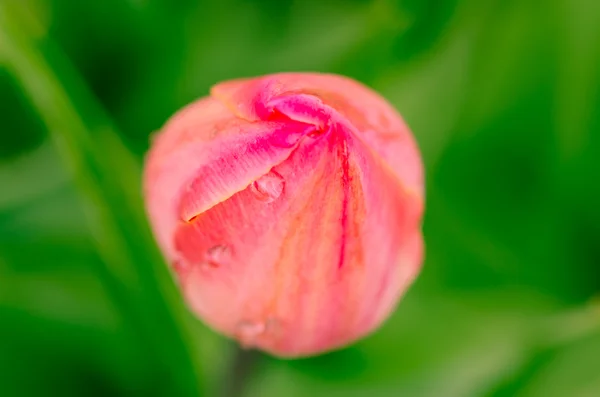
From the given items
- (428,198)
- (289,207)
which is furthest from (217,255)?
(428,198)

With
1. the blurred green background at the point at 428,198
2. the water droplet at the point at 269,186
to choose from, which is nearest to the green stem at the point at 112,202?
the blurred green background at the point at 428,198

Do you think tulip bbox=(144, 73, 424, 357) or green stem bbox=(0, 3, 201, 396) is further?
green stem bbox=(0, 3, 201, 396)

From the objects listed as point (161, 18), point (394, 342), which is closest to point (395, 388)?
point (394, 342)

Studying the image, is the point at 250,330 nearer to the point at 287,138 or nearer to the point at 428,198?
the point at 287,138

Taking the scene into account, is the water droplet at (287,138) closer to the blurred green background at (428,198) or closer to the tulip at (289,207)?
the tulip at (289,207)

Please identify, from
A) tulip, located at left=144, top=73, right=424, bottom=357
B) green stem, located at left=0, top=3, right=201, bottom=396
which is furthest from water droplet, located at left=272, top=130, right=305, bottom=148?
green stem, located at left=0, top=3, right=201, bottom=396

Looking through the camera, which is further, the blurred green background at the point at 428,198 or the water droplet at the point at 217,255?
the blurred green background at the point at 428,198

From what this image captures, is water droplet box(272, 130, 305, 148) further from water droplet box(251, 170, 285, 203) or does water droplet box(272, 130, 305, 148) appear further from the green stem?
the green stem
